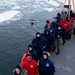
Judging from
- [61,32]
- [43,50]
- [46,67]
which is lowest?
[43,50]

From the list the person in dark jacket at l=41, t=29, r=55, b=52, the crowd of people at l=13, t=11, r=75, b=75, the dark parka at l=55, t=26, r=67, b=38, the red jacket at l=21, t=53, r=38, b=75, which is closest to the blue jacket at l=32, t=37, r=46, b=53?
the crowd of people at l=13, t=11, r=75, b=75

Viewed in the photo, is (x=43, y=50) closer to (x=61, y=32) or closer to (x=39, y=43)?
(x=39, y=43)

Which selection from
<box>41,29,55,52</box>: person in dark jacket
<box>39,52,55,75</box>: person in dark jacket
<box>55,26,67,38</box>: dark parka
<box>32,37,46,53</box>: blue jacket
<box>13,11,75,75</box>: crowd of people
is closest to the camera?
<box>13,11,75,75</box>: crowd of people

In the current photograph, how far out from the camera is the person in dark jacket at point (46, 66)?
24.1ft

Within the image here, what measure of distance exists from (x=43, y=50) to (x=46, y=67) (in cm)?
238

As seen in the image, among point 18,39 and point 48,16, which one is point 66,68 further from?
point 48,16

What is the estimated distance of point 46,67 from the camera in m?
7.49

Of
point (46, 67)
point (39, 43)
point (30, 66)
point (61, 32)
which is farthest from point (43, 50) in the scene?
point (30, 66)

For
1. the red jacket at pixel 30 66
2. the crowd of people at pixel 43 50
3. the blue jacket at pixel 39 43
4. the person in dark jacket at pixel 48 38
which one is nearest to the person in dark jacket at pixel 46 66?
Answer: the crowd of people at pixel 43 50

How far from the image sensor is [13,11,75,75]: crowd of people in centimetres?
723

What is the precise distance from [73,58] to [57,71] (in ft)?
5.23

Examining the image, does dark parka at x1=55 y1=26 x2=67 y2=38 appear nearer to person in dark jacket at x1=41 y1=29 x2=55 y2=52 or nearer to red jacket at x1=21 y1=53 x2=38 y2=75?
person in dark jacket at x1=41 y1=29 x2=55 y2=52

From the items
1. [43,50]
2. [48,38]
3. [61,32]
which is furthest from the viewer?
[61,32]

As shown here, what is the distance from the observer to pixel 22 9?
3198 centimetres
